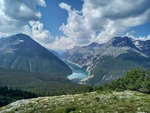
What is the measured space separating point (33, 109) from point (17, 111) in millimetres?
2421

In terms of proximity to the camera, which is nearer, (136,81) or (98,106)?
(98,106)

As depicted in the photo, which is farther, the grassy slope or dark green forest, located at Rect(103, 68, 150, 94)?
dark green forest, located at Rect(103, 68, 150, 94)

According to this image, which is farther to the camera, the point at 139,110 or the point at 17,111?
the point at 17,111

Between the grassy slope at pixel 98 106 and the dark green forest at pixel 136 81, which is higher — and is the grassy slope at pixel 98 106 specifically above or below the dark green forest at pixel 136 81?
below

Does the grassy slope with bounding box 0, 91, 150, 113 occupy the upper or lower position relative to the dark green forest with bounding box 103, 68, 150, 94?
lower

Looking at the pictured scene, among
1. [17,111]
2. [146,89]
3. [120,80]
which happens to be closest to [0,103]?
[120,80]

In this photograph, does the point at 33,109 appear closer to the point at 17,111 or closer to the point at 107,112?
the point at 17,111

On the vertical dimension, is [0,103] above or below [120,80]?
below

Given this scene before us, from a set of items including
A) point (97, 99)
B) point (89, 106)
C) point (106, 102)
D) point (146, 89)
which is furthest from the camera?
point (146, 89)

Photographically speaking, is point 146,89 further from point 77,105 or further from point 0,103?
point 77,105

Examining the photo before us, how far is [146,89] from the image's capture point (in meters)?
174

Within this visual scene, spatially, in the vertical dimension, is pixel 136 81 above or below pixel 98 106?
above

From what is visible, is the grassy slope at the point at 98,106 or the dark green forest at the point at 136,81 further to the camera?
the dark green forest at the point at 136,81

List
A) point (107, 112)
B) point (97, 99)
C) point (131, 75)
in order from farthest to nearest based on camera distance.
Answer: point (131, 75), point (97, 99), point (107, 112)
